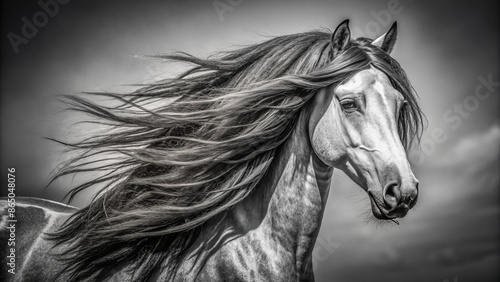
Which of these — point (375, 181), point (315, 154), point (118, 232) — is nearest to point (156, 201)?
point (118, 232)

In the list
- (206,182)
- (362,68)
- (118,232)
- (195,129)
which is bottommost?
(118,232)

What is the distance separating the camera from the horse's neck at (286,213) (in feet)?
8.11

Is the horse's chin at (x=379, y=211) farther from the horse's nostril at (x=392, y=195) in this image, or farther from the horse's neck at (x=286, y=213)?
the horse's neck at (x=286, y=213)

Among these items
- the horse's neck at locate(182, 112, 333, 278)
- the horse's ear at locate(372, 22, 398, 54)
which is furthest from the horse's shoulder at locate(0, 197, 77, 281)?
the horse's ear at locate(372, 22, 398, 54)

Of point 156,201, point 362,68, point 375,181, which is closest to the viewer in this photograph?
point 375,181

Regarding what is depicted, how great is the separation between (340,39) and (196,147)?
1.10 meters

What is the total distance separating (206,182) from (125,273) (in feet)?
2.33

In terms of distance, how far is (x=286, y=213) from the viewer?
251cm

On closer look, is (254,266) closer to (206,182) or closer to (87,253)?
(206,182)

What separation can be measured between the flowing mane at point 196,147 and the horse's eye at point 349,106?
18 centimetres

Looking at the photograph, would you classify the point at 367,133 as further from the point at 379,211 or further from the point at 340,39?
the point at 340,39

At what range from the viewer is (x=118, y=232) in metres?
2.64

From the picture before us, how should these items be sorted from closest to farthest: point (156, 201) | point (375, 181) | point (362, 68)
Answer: point (375, 181)
point (362, 68)
point (156, 201)

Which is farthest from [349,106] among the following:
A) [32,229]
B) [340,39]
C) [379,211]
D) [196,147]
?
[32,229]
